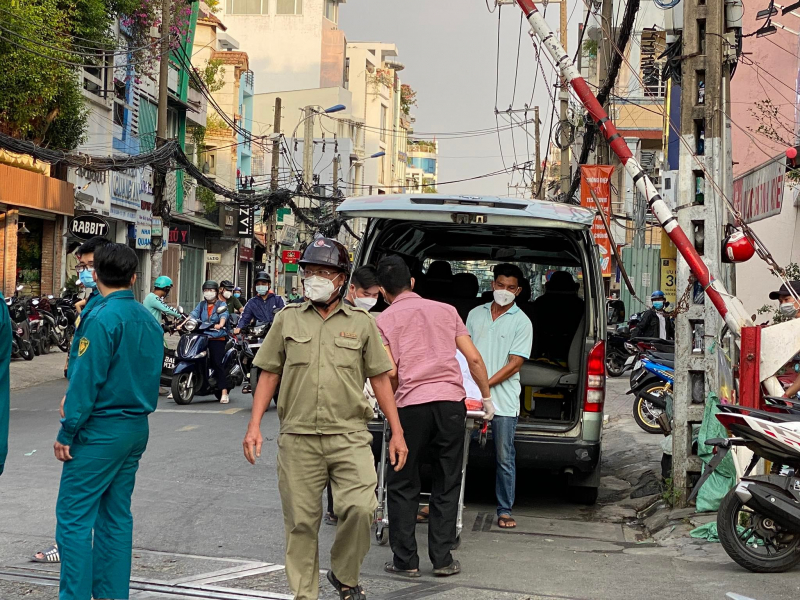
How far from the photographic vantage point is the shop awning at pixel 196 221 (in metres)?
37.9

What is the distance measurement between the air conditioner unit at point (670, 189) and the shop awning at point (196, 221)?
2886 cm

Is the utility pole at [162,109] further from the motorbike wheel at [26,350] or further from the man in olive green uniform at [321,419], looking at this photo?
the man in olive green uniform at [321,419]

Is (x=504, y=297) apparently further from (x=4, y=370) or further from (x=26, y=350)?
(x=26, y=350)

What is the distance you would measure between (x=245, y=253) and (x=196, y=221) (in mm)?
9358

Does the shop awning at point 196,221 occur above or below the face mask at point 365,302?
above

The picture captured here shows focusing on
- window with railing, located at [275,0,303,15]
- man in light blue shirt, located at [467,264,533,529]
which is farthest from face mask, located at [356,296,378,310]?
window with railing, located at [275,0,303,15]

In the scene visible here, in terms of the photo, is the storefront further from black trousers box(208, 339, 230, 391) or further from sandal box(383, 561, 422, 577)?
sandal box(383, 561, 422, 577)

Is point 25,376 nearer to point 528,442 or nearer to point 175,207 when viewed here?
point 528,442

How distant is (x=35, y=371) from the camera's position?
18250mm

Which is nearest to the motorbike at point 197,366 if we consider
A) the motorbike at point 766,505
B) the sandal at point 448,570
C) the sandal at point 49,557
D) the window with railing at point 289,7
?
the sandal at point 49,557

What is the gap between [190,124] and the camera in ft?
136

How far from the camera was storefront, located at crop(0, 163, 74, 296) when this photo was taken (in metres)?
22.5

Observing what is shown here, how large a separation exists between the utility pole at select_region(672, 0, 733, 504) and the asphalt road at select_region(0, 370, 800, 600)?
3.34ft

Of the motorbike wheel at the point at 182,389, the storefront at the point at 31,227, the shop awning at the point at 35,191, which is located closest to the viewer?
the motorbike wheel at the point at 182,389
